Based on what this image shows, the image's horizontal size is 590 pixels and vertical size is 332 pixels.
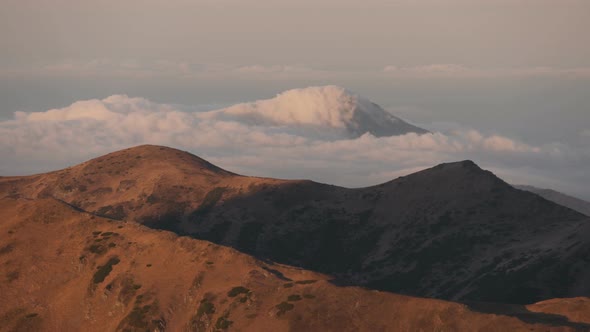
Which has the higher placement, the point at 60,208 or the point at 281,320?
the point at 60,208

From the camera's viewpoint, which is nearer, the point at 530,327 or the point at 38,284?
the point at 530,327

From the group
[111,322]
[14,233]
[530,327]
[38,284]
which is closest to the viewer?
[530,327]

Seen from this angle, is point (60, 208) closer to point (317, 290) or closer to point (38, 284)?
point (38, 284)

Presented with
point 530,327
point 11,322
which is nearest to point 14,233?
point 11,322

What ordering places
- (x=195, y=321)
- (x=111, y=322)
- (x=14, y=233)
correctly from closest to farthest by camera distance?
(x=195, y=321), (x=111, y=322), (x=14, y=233)

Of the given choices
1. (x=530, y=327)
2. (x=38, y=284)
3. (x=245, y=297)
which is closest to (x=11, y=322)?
(x=38, y=284)

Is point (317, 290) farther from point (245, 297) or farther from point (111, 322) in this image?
point (111, 322)
